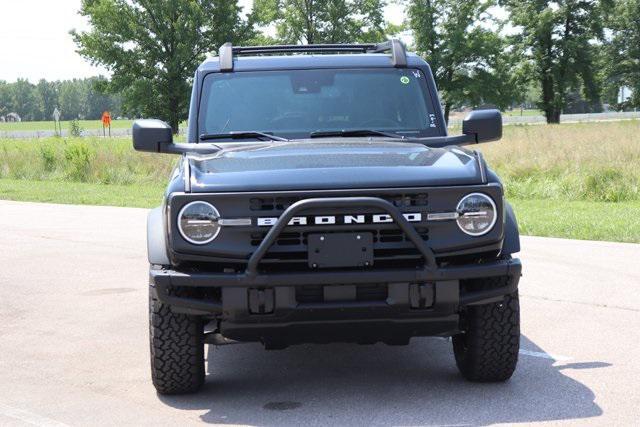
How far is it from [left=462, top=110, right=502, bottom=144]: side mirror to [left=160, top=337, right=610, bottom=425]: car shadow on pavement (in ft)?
4.32

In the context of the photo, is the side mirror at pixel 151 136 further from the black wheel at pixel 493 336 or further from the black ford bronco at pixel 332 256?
the black wheel at pixel 493 336

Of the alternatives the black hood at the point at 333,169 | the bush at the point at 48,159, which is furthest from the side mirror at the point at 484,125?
the bush at the point at 48,159

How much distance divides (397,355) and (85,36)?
51.8 metres

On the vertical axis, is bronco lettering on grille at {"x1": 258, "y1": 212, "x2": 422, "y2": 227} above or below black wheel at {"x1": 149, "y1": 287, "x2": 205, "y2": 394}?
above

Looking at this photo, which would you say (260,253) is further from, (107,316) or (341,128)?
(107,316)

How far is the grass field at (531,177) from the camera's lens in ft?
43.3

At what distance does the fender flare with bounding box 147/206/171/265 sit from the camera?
15.1 ft

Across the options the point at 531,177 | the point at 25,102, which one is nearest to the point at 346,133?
the point at 531,177

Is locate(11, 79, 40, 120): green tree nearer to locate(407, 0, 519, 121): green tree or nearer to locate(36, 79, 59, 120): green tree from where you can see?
locate(36, 79, 59, 120): green tree

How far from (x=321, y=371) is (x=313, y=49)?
252 centimetres

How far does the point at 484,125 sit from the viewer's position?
5664mm

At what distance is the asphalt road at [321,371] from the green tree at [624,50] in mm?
78687

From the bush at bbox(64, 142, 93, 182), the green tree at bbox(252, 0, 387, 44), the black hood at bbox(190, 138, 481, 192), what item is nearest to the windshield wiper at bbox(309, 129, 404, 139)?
the black hood at bbox(190, 138, 481, 192)

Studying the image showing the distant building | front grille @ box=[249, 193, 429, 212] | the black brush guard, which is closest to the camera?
the black brush guard
